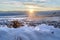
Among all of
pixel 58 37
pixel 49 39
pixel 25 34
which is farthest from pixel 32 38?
pixel 58 37

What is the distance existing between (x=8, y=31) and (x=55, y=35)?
1179 millimetres

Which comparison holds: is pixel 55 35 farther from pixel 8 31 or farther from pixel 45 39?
pixel 8 31

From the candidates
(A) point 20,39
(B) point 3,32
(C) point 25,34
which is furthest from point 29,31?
(B) point 3,32

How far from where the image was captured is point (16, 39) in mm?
3295

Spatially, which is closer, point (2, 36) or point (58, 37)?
point (2, 36)

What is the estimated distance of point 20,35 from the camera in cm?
338

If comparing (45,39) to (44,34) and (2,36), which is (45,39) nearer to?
(44,34)

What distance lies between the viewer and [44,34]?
3623 millimetres

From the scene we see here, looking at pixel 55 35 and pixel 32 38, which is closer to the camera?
pixel 32 38

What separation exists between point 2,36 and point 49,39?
44.1 inches

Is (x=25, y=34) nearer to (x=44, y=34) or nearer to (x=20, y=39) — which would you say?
(x=20, y=39)

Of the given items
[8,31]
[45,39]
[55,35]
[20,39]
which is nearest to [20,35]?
[20,39]

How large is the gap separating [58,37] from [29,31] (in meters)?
0.74

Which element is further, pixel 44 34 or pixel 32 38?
pixel 44 34
